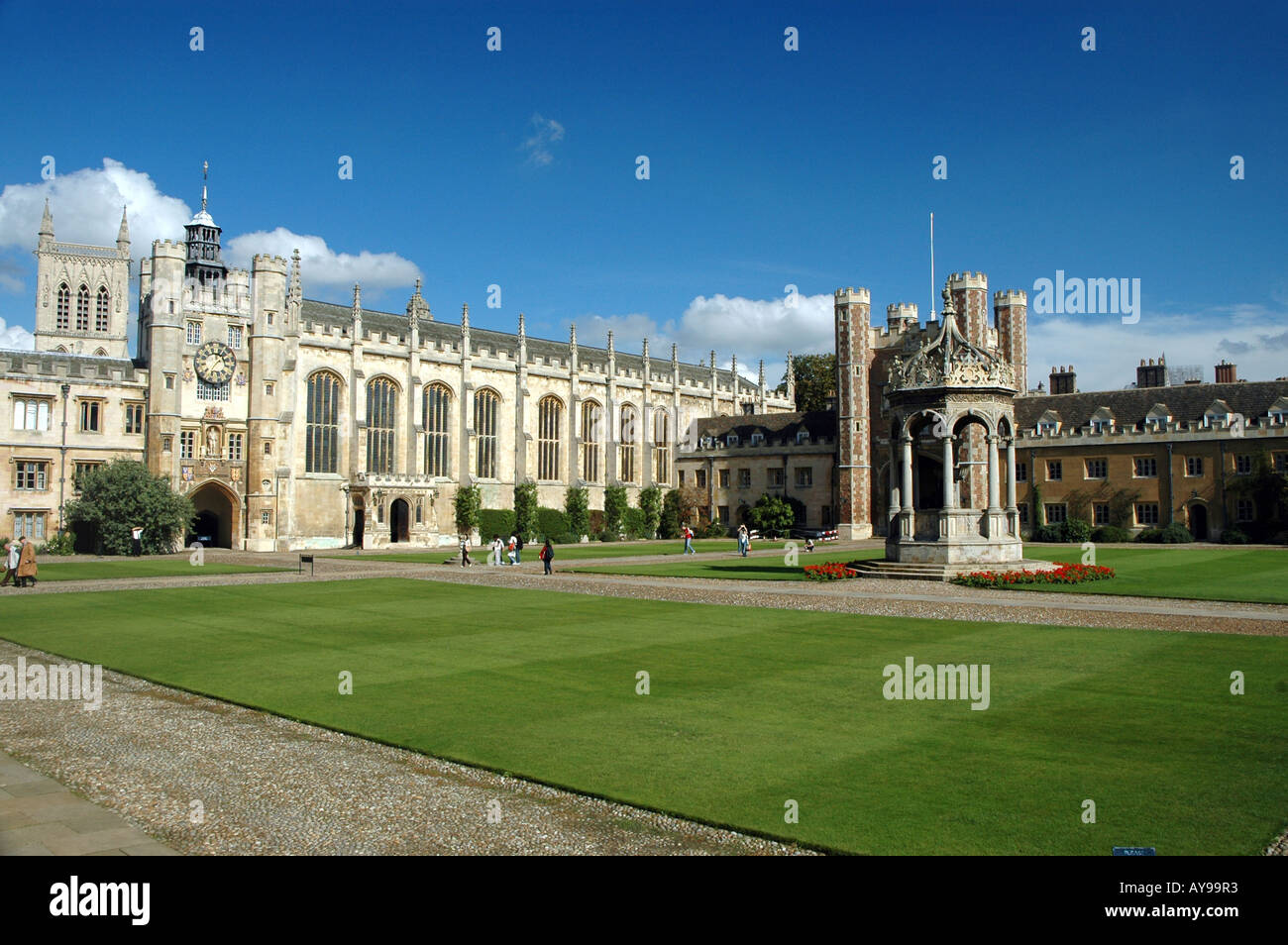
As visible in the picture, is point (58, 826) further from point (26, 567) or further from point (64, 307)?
point (64, 307)

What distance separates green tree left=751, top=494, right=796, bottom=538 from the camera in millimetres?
60625

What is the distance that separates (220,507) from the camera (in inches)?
2078

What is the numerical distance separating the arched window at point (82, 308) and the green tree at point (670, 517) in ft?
171

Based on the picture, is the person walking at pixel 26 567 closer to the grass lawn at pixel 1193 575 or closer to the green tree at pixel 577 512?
the grass lawn at pixel 1193 575

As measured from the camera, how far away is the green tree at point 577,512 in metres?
62.7

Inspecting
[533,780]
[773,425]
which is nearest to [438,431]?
[773,425]

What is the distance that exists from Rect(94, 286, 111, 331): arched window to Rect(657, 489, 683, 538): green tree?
51761 mm

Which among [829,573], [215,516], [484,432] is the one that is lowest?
[829,573]

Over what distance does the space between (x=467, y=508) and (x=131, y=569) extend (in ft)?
80.7

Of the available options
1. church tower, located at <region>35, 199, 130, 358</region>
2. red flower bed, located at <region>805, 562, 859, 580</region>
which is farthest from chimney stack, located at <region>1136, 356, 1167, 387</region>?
church tower, located at <region>35, 199, 130, 358</region>

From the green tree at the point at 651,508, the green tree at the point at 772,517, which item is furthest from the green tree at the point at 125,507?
the green tree at the point at 772,517

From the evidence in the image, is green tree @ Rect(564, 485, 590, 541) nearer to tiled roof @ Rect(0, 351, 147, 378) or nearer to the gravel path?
tiled roof @ Rect(0, 351, 147, 378)

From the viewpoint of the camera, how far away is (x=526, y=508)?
6003 centimetres
